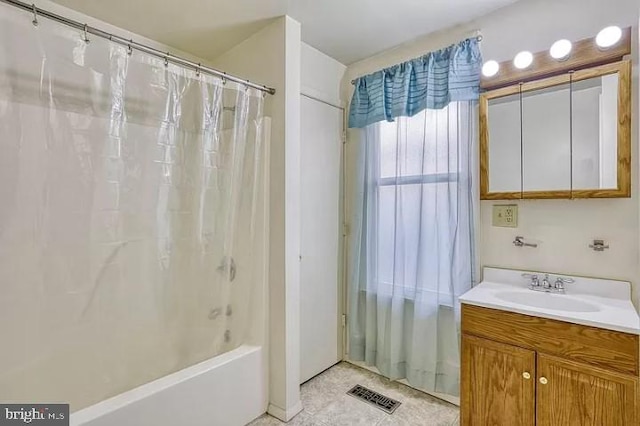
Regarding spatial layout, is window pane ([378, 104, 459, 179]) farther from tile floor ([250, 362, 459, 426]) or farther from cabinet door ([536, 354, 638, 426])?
tile floor ([250, 362, 459, 426])

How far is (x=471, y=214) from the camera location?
1.98 m

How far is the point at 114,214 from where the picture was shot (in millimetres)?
1659

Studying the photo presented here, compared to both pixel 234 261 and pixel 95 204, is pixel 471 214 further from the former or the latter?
pixel 95 204

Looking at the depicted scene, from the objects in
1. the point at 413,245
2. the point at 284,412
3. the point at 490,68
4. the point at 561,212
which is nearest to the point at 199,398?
the point at 284,412

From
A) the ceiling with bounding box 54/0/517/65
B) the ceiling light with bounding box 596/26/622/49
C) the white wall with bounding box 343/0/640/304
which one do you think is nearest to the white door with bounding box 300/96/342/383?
the ceiling with bounding box 54/0/517/65

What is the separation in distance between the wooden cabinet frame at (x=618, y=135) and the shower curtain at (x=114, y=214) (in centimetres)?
138

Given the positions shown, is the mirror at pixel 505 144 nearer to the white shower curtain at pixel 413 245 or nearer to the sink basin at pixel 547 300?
the white shower curtain at pixel 413 245

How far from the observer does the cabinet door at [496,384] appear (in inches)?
57.4

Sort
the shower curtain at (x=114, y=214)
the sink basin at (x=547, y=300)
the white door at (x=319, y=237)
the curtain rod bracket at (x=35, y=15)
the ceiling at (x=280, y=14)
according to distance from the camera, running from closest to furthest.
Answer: the curtain rod bracket at (x=35, y=15) < the shower curtain at (x=114, y=214) < the sink basin at (x=547, y=300) < the ceiling at (x=280, y=14) < the white door at (x=319, y=237)

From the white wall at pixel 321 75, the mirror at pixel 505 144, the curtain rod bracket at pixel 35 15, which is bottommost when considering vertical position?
the mirror at pixel 505 144

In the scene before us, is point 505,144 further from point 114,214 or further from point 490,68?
point 114,214


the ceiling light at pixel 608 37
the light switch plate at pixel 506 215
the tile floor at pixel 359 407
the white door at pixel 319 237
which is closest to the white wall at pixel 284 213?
the tile floor at pixel 359 407

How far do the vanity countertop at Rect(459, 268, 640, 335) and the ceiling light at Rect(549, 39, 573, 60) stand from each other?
118 cm

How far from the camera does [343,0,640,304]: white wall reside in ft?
5.11
